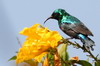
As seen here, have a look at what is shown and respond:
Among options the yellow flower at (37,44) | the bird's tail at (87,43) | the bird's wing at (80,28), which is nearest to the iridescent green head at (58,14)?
the bird's wing at (80,28)

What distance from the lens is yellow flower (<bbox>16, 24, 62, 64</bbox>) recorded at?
2.40m

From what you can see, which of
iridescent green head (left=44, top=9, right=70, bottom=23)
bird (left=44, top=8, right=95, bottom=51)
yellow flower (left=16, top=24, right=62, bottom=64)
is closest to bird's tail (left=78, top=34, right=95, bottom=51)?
bird (left=44, top=8, right=95, bottom=51)

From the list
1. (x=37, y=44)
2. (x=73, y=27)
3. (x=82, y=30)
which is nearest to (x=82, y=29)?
(x=82, y=30)

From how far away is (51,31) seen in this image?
247 centimetres

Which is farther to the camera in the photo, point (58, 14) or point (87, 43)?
point (58, 14)

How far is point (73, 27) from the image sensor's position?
3.73 meters

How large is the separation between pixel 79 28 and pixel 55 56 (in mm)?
1181

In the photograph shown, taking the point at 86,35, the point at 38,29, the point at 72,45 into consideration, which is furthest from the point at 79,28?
the point at 72,45

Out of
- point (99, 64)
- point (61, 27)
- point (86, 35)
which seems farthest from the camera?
point (61, 27)

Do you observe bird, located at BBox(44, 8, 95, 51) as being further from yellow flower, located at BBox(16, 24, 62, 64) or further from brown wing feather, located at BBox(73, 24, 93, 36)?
yellow flower, located at BBox(16, 24, 62, 64)

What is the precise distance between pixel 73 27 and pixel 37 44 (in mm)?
1394

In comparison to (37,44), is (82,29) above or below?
above

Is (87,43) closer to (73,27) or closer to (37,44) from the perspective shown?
(37,44)

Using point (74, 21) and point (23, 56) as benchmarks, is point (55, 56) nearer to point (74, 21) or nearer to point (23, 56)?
point (23, 56)
